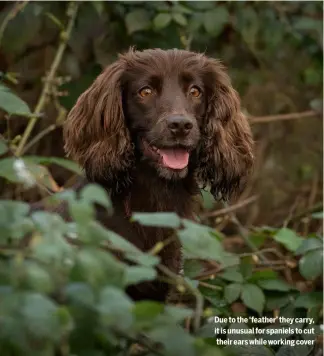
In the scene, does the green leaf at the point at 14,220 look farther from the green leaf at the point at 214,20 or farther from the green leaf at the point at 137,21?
the green leaf at the point at 214,20

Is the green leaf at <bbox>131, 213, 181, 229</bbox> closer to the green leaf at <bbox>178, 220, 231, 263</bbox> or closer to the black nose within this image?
the green leaf at <bbox>178, 220, 231, 263</bbox>

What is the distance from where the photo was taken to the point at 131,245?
2500 millimetres

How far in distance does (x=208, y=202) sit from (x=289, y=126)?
2683 mm

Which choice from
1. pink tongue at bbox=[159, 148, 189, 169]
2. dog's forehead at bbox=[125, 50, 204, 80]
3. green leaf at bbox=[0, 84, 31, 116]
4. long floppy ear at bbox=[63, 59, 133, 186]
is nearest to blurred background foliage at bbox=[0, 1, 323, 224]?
long floppy ear at bbox=[63, 59, 133, 186]

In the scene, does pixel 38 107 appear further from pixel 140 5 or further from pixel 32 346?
pixel 32 346

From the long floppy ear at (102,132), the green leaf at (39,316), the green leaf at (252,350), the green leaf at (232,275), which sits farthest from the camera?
the green leaf at (232,275)

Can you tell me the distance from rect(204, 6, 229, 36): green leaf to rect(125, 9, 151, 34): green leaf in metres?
0.37

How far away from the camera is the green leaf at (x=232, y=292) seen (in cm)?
468

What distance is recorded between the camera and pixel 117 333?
96.6 inches

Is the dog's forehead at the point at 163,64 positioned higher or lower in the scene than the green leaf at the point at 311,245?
higher

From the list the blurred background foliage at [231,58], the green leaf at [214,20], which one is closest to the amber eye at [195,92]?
the blurred background foliage at [231,58]

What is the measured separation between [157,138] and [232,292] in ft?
3.27

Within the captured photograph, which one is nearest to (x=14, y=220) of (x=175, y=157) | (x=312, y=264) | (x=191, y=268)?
(x=175, y=157)

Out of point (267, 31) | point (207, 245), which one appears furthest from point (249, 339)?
point (267, 31)
